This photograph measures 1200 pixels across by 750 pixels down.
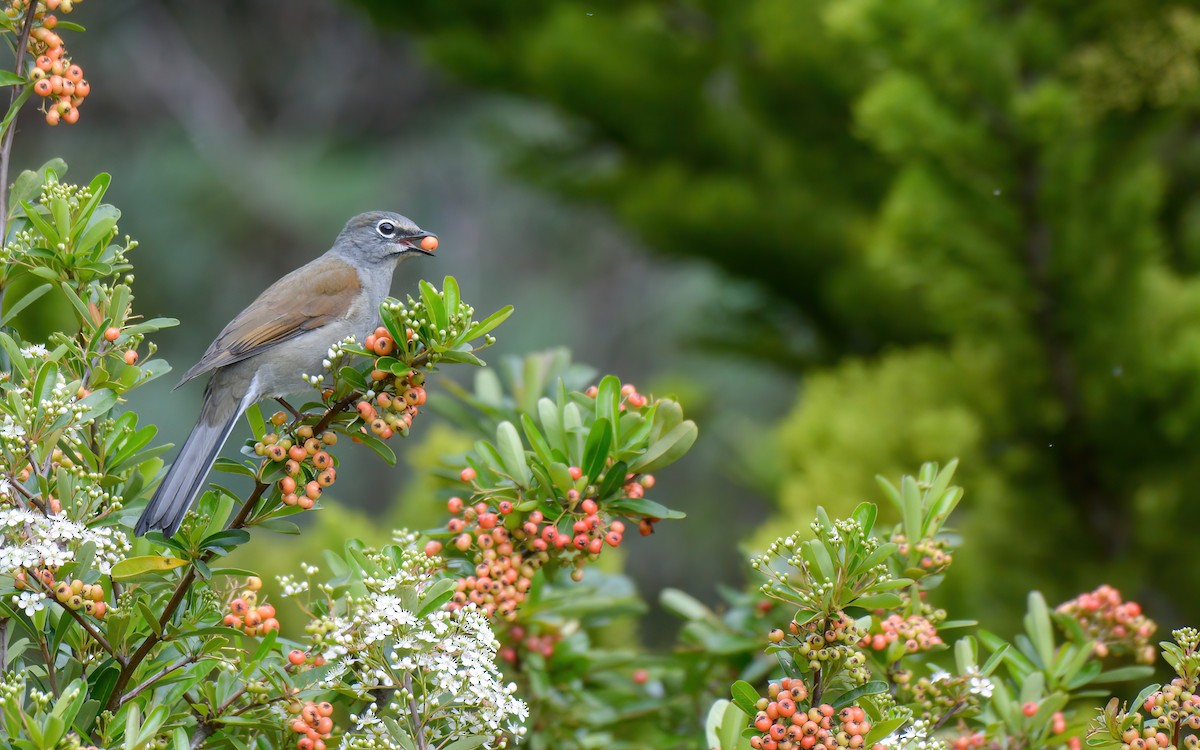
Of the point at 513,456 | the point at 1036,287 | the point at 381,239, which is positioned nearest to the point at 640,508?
the point at 513,456

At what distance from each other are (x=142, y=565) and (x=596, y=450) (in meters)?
0.70

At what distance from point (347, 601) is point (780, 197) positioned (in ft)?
13.7

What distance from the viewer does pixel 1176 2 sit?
13.3 ft

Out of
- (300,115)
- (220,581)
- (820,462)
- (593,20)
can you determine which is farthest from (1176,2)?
(300,115)

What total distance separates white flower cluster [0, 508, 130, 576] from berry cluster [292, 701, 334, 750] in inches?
12.3

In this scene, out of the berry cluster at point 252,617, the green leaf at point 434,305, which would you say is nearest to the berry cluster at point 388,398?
the green leaf at point 434,305

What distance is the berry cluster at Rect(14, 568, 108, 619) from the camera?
1603 mm

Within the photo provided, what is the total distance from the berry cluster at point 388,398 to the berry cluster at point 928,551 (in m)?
0.83

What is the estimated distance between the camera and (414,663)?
5.28ft

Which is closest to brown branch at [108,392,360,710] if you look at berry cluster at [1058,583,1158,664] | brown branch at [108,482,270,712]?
brown branch at [108,482,270,712]

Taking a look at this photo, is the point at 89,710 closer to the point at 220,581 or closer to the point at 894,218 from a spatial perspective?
the point at 220,581

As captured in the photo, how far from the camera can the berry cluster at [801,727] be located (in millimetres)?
1631

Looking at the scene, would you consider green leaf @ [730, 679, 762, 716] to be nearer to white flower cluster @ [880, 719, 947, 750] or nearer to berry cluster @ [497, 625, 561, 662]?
white flower cluster @ [880, 719, 947, 750]

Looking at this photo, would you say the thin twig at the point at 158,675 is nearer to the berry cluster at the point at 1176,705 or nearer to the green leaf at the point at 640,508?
the green leaf at the point at 640,508
